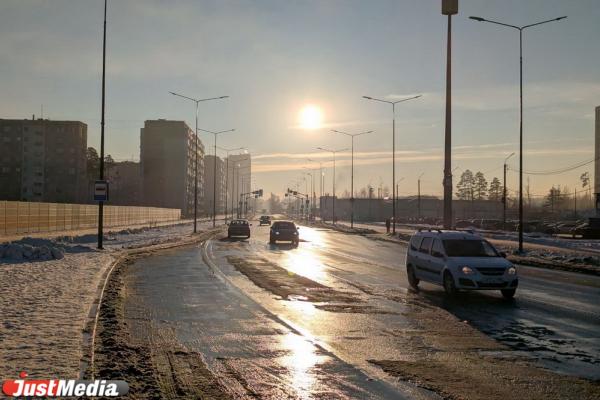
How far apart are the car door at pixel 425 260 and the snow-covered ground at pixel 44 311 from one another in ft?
27.7

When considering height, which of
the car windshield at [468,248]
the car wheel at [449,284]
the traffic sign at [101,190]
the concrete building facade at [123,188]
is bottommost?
the car wheel at [449,284]

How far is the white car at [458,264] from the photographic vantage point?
Result: 50.6 feet

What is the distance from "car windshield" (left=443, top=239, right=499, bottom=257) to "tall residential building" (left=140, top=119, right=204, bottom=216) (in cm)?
14871

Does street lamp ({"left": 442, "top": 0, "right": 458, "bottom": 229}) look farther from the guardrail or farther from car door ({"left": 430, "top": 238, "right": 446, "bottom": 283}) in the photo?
the guardrail

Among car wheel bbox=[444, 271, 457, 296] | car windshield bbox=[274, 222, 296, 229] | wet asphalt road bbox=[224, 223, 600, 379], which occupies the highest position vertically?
car windshield bbox=[274, 222, 296, 229]

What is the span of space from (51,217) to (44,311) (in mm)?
36471

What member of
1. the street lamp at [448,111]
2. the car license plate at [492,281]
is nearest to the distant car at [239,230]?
the street lamp at [448,111]

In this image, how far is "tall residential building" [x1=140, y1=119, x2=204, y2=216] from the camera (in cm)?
16425

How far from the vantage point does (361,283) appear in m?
19.0

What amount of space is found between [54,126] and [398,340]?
5066 inches

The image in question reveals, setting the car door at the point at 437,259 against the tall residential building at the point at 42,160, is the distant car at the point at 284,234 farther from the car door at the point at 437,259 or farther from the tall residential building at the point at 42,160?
the tall residential building at the point at 42,160

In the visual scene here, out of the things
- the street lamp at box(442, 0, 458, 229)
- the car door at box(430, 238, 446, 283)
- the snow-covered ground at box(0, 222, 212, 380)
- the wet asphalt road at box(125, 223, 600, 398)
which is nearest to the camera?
the wet asphalt road at box(125, 223, 600, 398)

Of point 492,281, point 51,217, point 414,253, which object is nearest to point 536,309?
point 492,281

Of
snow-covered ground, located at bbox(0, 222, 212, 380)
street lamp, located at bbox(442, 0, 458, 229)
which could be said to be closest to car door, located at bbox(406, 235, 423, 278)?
snow-covered ground, located at bbox(0, 222, 212, 380)
